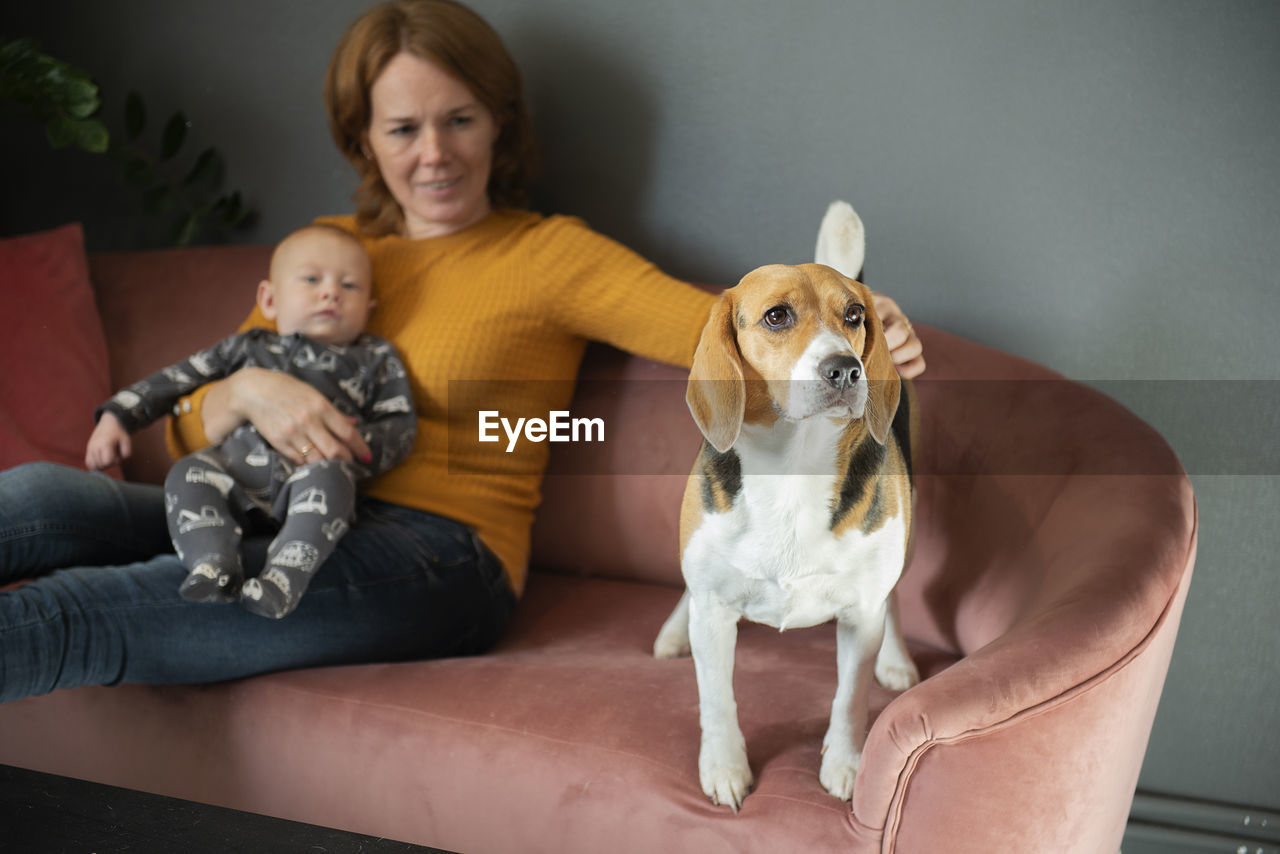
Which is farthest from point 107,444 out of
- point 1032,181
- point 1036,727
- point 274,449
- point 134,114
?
point 1032,181

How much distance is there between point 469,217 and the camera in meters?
1.79

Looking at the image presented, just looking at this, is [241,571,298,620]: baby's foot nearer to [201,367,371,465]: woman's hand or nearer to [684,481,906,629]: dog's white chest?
[201,367,371,465]: woman's hand

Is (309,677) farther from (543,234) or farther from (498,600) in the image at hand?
(543,234)

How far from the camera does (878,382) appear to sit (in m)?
0.85

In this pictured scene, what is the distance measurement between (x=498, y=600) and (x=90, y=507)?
0.64 m

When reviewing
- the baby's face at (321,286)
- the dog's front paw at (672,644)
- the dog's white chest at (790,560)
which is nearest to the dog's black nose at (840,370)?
the dog's white chest at (790,560)

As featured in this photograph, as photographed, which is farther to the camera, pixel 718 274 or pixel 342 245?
pixel 718 274

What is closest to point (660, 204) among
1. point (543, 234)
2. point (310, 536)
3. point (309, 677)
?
point (543, 234)

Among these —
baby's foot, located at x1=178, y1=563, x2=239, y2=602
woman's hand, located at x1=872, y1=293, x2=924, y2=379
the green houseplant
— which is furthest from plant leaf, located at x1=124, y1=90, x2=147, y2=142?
woman's hand, located at x1=872, y1=293, x2=924, y2=379

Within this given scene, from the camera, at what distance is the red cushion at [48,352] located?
6.07ft

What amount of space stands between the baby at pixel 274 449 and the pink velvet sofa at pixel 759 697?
0.58 feet

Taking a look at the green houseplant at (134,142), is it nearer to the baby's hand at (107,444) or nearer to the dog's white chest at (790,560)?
the baby's hand at (107,444)

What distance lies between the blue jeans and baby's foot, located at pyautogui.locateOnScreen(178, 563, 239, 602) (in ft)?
0.08

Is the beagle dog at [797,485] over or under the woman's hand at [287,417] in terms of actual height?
over
